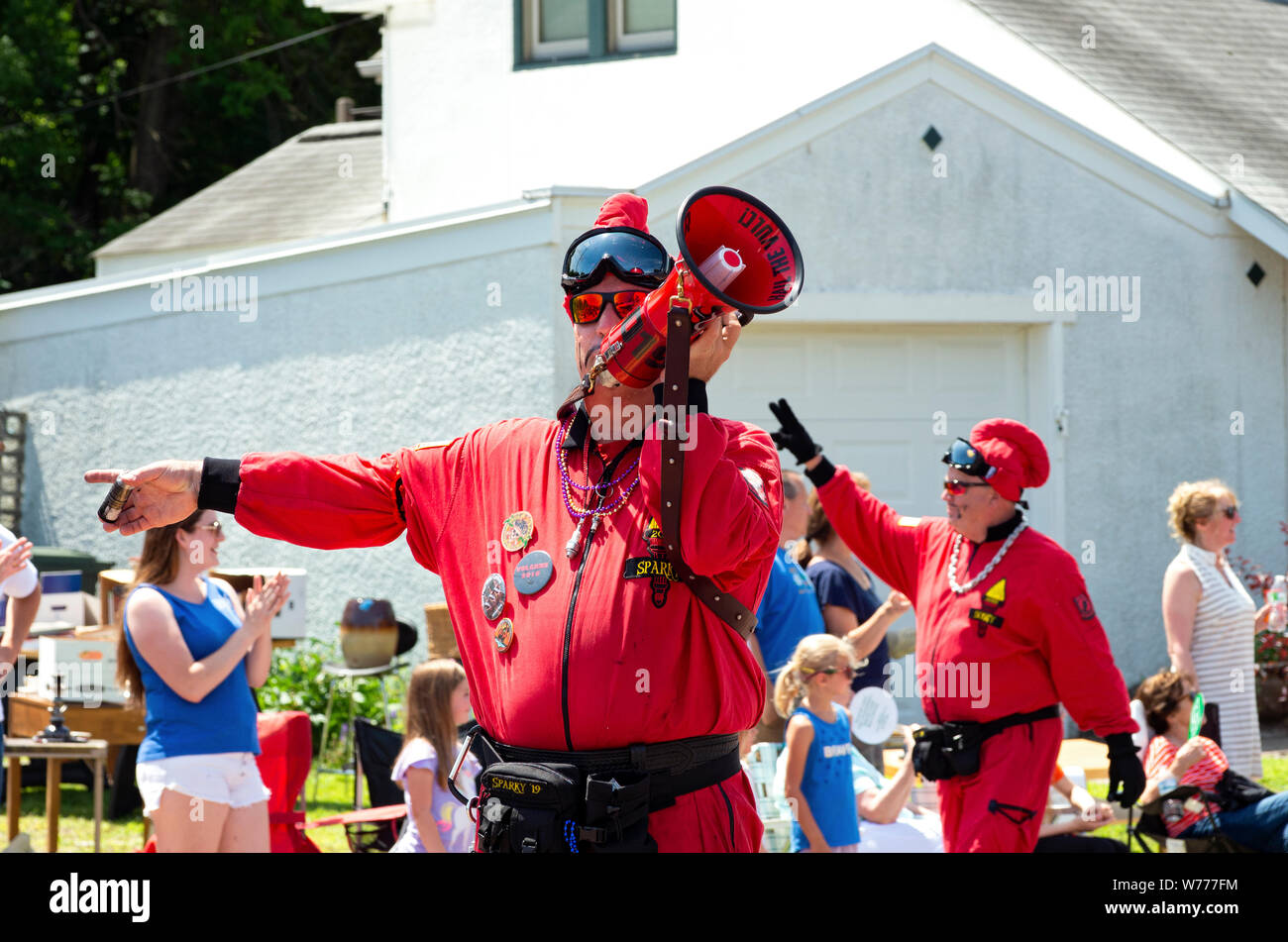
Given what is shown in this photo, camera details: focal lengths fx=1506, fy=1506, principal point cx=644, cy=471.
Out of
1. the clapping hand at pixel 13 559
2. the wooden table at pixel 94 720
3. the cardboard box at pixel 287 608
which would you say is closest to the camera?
the clapping hand at pixel 13 559

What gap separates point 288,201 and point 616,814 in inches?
568

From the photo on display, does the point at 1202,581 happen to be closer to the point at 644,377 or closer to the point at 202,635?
the point at 202,635

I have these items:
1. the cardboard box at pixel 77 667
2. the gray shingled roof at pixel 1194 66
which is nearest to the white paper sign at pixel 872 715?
the cardboard box at pixel 77 667

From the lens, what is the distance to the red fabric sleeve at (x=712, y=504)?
275 cm

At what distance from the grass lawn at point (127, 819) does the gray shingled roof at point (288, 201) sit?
22.0 ft

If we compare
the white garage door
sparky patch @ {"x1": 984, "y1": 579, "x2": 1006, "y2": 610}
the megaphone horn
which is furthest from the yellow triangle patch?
the white garage door

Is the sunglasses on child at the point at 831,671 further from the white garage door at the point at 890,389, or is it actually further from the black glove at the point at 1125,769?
the white garage door at the point at 890,389

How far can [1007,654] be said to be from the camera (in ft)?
16.5

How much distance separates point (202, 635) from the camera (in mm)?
5465

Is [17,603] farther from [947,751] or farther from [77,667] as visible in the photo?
[947,751]

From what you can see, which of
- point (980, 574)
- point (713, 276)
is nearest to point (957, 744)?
point (980, 574)

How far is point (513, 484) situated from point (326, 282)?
6.88m

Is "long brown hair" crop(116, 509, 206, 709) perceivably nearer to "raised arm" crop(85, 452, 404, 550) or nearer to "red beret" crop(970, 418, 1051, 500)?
"raised arm" crop(85, 452, 404, 550)
